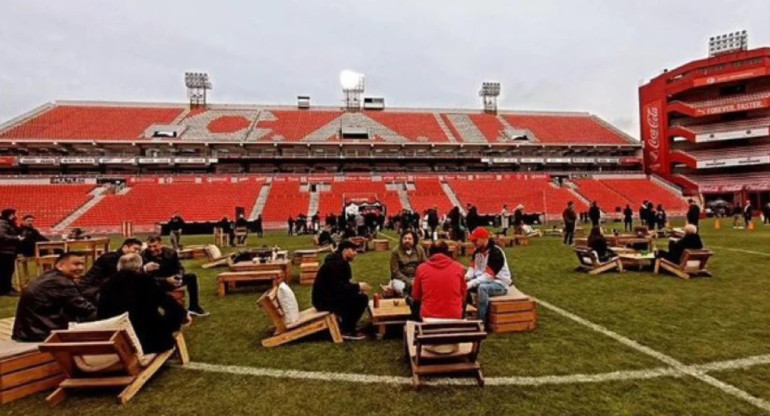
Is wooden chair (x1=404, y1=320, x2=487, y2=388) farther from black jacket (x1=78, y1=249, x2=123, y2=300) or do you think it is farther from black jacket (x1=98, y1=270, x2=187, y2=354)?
black jacket (x1=78, y1=249, x2=123, y2=300)

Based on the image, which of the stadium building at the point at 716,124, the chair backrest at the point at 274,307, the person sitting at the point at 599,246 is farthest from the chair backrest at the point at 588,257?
the stadium building at the point at 716,124

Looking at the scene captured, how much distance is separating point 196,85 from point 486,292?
55.2m

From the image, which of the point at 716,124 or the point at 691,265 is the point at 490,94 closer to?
the point at 716,124

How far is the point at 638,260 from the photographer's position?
1056 cm

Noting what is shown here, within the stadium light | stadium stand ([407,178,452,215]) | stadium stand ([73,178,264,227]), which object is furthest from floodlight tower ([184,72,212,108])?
the stadium light

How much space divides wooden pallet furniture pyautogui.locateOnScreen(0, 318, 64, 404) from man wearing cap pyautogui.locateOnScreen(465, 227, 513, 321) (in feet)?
17.4

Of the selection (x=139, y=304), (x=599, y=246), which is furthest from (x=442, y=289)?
(x=599, y=246)

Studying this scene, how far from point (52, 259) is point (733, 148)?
188 feet

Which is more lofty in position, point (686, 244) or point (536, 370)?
point (686, 244)

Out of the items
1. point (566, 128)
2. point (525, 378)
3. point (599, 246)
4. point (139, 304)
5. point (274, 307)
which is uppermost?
point (566, 128)

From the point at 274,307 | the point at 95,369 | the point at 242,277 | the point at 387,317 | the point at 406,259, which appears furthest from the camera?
the point at 242,277

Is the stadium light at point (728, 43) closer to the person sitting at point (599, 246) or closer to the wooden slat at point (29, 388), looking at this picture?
the person sitting at point (599, 246)

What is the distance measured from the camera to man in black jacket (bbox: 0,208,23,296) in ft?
30.7

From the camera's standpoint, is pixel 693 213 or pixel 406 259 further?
pixel 693 213
